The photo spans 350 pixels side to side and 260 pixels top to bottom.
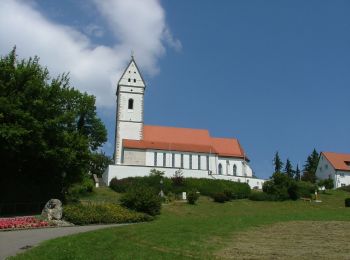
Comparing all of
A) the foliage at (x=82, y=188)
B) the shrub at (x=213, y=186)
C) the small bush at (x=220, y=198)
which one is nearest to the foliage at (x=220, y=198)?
the small bush at (x=220, y=198)

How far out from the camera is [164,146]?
76625mm

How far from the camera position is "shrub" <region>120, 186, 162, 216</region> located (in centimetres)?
3388

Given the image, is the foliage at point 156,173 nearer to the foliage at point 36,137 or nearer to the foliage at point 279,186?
the foliage at point 279,186

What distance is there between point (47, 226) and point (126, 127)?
2059 inches

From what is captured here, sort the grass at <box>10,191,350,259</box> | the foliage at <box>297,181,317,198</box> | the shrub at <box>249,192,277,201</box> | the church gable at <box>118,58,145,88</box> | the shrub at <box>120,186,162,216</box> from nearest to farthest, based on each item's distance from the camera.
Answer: the grass at <box>10,191,350,259</box> → the shrub at <box>120,186,162,216</box> → the shrub at <box>249,192,277,201</box> → the foliage at <box>297,181,317,198</box> → the church gable at <box>118,58,145,88</box>

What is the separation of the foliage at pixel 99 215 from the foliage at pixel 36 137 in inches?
249

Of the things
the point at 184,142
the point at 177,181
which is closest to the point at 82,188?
the point at 177,181

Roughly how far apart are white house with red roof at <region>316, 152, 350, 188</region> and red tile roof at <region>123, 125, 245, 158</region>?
14.9 meters

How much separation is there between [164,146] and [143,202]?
140ft

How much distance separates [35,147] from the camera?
3575 centimetres

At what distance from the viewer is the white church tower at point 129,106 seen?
78.8 m

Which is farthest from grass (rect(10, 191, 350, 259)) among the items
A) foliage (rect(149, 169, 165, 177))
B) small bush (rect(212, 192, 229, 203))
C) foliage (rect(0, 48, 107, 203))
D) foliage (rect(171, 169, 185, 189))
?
foliage (rect(149, 169, 165, 177))

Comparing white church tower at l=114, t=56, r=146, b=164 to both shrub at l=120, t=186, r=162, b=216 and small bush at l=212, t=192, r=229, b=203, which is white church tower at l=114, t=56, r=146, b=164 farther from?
shrub at l=120, t=186, r=162, b=216

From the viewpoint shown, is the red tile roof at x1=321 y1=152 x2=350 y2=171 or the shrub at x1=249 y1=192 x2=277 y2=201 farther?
the red tile roof at x1=321 y1=152 x2=350 y2=171
